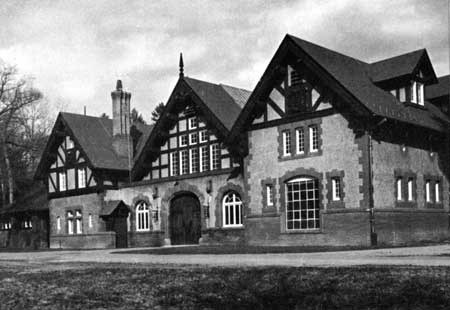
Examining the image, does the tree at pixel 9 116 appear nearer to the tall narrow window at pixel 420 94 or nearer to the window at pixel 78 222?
the window at pixel 78 222

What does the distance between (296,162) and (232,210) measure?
19.1ft

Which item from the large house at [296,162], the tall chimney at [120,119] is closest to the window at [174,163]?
the large house at [296,162]

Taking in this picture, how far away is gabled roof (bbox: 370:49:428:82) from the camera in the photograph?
3034 cm

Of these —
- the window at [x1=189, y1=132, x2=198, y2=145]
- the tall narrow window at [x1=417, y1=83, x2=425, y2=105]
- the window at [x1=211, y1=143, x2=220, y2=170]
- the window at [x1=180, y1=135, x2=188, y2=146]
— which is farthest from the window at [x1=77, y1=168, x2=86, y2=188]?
the tall narrow window at [x1=417, y1=83, x2=425, y2=105]

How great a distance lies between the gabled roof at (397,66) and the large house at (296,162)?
0.09 m

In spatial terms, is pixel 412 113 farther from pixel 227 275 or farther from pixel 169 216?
pixel 227 275

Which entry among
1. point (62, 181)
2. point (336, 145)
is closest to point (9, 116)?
point (62, 181)

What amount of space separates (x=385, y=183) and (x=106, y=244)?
63.1 ft

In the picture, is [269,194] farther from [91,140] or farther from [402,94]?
[91,140]

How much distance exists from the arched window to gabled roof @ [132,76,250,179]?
326cm

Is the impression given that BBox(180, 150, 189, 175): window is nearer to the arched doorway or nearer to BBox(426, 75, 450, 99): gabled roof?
the arched doorway

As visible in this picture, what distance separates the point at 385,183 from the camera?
2788 centimetres

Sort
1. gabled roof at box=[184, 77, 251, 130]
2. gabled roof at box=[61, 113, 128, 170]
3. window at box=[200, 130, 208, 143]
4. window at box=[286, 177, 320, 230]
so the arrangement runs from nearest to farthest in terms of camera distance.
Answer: window at box=[286, 177, 320, 230] < gabled roof at box=[184, 77, 251, 130] < window at box=[200, 130, 208, 143] < gabled roof at box=[61, 113, 128, 170]

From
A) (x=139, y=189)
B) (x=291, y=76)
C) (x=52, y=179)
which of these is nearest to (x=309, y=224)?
(x=291, y=76)
